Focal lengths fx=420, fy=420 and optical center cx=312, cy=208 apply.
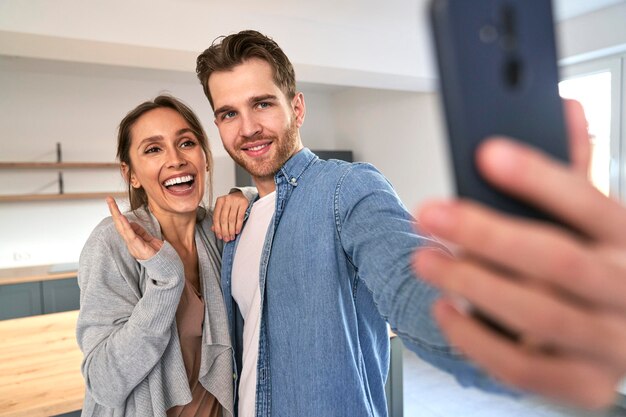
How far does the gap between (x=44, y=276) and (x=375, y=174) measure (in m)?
3.61

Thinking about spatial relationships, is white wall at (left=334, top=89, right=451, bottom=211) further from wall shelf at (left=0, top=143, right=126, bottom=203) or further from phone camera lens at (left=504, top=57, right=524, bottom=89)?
phone camera lens at (left=504, top=57, right=524, bottom=89)

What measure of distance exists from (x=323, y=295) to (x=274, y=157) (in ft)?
1.27

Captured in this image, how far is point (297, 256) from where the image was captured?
890 mm

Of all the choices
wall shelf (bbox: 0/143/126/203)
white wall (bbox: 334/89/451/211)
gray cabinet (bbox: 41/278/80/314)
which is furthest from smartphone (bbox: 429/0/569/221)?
wall shelf (bbox: 0/143/126/203)

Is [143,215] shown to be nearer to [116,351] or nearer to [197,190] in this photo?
[197,190]

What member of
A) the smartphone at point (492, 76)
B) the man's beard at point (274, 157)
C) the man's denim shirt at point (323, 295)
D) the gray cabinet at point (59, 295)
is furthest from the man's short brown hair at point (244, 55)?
the gray cabinet at point (59, 295)

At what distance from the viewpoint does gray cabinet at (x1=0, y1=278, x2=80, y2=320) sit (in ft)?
11.1

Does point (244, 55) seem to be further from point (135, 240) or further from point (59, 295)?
point (59, 295)

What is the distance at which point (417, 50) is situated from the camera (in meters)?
3.37

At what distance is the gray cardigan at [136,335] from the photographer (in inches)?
36.5

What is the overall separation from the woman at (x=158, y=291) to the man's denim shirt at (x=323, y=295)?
0.22 metres

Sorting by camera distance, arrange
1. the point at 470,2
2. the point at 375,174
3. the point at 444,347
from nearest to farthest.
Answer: the point at 470,2 → the point at 444,347 → the point at 375,174

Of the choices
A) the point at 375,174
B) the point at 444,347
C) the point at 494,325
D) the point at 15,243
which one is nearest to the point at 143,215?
the point at 375,174

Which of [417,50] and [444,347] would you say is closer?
[444,347]
